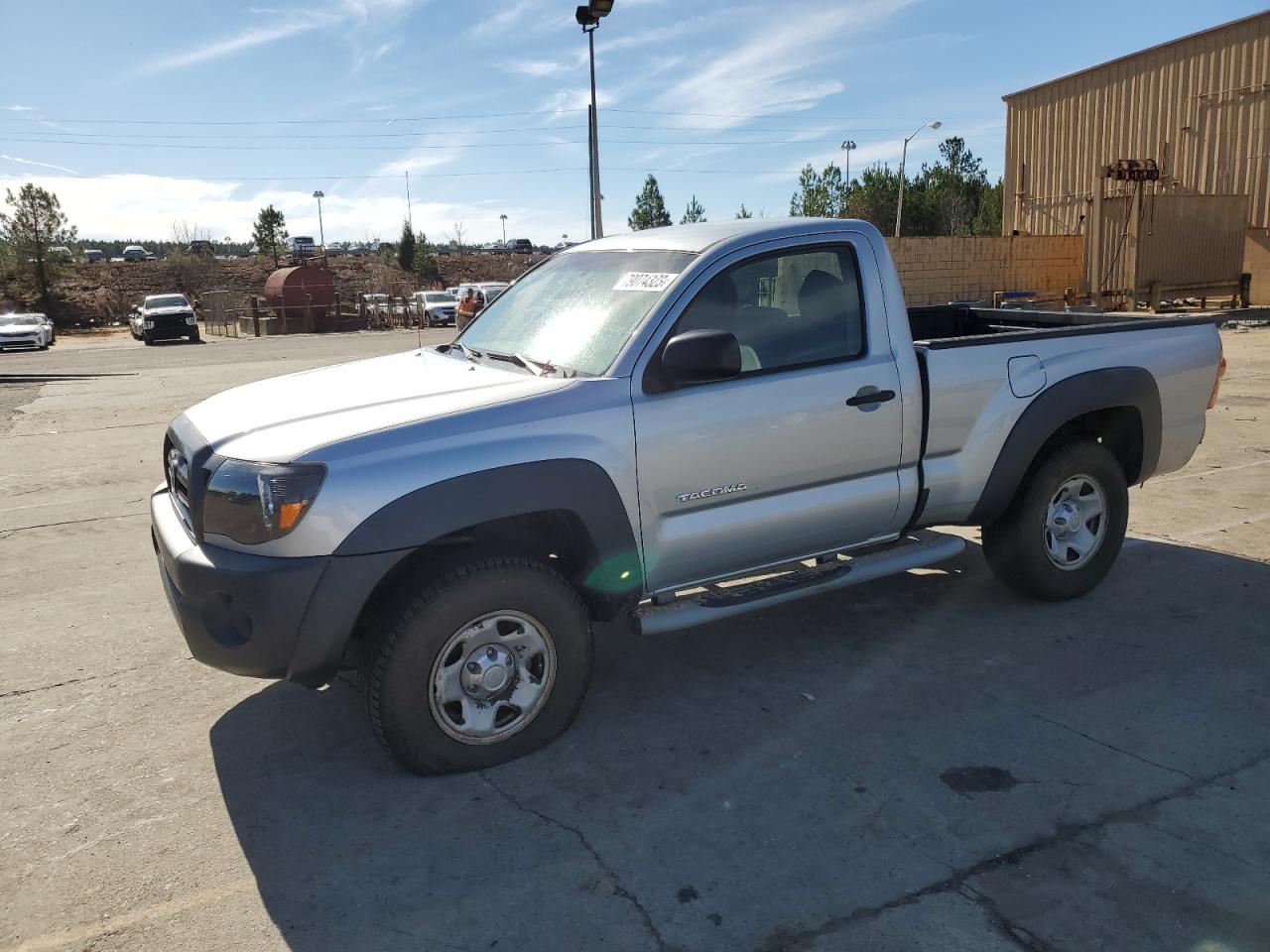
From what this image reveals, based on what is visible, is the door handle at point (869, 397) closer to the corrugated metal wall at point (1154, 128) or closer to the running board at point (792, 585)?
the running board at point (792, 585)

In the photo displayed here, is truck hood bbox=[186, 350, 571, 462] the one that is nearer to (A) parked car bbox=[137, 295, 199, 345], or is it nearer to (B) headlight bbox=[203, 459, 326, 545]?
(B) headlight bbox=[203, 459, 326, 545]

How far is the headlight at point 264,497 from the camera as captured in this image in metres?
3.25

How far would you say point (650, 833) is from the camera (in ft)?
10.6

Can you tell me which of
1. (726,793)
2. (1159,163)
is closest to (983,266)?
(1159,163)

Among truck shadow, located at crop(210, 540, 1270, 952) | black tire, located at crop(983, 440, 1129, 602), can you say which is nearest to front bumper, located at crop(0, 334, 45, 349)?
truck shadow, located at crop(210, 540, 1270, 952)

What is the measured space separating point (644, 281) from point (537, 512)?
1.15 meters

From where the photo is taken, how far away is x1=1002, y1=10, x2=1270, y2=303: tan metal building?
24.4 metres

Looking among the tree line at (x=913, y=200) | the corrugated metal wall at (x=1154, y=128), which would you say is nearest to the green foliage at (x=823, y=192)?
the tree line at (x=913, y=200)

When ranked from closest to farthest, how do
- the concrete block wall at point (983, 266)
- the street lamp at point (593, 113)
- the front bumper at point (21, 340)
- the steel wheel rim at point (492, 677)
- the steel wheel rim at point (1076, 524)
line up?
the steel wheel rim at point (492, 677)
the steel wheel rim at point (1076, 524)
the street lamp at point (593, 113)
the concrete block wall at point (983, 266)
the front bumper at point (21, 340)

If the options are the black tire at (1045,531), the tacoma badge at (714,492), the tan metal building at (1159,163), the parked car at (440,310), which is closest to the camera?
the tacoma badge at (714,492)

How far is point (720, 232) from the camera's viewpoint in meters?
4.30

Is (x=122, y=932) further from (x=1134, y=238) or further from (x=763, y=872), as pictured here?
(x=1134, y=238)

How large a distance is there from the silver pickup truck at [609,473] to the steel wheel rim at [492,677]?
0.01 meters

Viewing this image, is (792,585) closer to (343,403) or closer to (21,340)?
(343,403)
